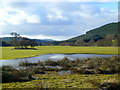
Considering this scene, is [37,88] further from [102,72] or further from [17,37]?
[17,37]

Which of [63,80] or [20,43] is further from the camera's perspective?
[20,43]

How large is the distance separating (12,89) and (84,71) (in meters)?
8.83

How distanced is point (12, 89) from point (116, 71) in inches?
455

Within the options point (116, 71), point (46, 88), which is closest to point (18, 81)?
point (46, 88)

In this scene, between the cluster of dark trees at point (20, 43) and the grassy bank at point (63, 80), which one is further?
the cluster of dark trees at point (20, 43)

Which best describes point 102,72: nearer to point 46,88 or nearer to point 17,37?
point 46,88

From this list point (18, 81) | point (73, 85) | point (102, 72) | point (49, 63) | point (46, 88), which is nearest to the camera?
point (46, 88)

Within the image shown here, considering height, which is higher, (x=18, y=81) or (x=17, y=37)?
(x=17, y=37)

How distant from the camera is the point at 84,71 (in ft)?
62.4

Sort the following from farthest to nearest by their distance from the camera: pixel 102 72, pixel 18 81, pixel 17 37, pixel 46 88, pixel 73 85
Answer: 1. pixel 17 37
2. pixel 102 72
3. pixel 18 81
4. pixel 73 85
5. pixel 46 88

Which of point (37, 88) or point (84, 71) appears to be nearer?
point (37, 88)

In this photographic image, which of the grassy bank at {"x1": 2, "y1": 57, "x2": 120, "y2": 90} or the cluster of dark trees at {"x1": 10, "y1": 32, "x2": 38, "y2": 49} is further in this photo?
the cluster of dark trees at {"x1": 10, "y1": 32, "x2": 38, "y2": 49}

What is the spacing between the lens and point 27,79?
50.7 feet

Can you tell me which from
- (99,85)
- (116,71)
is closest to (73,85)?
(99,85)
